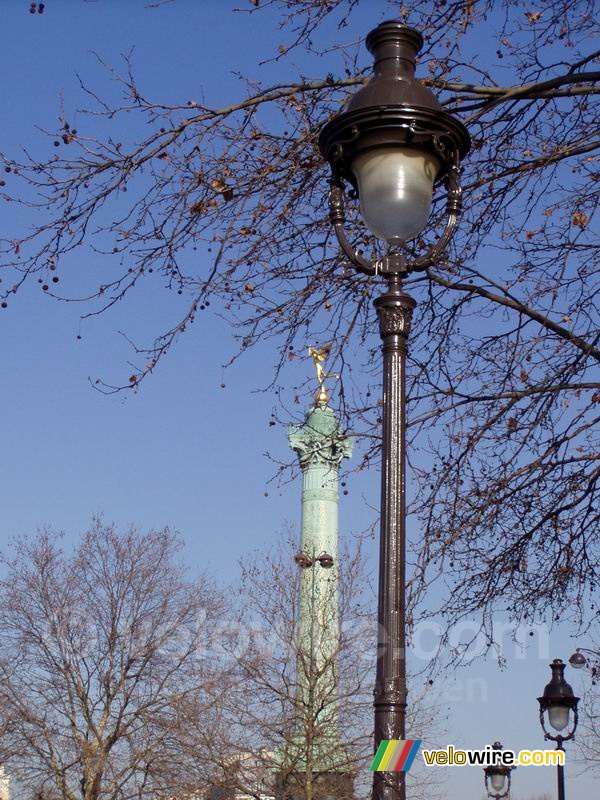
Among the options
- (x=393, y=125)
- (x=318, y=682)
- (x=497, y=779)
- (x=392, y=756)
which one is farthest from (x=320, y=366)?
(x=318, y=682)

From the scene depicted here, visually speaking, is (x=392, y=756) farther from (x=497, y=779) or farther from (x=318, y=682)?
(x=318, y=682)

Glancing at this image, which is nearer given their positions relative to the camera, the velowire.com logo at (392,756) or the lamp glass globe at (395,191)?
the velowire.com logo at (392,756)

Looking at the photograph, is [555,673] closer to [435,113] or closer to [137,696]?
[435,113]

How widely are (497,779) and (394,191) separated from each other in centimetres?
1837

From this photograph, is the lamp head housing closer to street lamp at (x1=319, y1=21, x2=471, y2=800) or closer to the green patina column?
street lamp at (x1=319, y1=21, x2=471, y2=800)

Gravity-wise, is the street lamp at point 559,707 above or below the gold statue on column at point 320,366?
below

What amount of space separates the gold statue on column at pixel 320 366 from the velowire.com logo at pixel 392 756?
22.0 feet

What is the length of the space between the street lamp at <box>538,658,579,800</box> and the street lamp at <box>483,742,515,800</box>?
4.56 meters

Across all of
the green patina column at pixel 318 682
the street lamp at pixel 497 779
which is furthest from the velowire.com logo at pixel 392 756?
the green patina column at pixel 318 682

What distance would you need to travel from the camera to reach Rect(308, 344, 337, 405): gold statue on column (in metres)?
11.6

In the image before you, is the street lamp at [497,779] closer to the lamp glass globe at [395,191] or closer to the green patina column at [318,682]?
the green patina column at [318,682]

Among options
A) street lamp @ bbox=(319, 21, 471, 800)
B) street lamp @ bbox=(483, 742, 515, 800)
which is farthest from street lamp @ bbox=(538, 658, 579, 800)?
→ street lamp @ bbox=(319, 21, 471, 800)

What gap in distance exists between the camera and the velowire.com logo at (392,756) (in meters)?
4.95

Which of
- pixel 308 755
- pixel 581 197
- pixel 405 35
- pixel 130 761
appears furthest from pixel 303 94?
pixel 130 761
